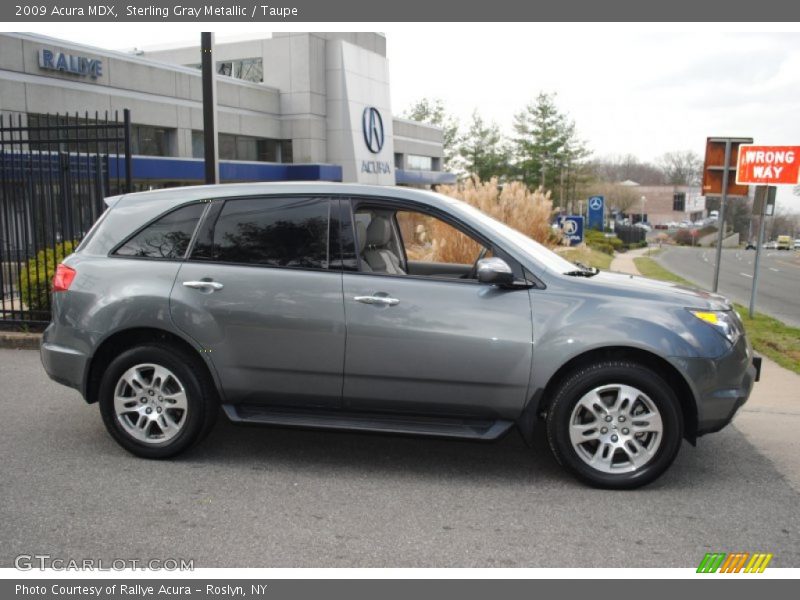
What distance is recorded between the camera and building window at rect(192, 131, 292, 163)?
128 feet

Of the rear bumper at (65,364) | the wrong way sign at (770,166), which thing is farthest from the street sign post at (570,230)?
the rear bumper at (65,364)

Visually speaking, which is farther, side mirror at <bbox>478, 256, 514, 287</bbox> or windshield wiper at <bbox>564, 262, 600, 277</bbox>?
windshield wiper at <bbox>564, 262, 600, 277</bbox>

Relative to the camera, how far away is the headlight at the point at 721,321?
466 centimetres

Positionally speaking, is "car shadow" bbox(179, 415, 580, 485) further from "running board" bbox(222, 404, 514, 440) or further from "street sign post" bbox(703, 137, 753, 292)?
"street sign post" bbox(703, 137, 753, 292)

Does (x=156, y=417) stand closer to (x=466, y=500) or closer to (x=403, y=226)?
(x=466, y=500)

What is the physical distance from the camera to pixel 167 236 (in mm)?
5152

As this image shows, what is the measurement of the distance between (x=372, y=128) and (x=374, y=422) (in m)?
40.5

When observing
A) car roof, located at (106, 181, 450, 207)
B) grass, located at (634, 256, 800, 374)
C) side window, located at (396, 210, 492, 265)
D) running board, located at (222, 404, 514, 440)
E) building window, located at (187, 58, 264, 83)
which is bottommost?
grass, located at (634, 256, 800, 374)

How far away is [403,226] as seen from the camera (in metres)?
6.55

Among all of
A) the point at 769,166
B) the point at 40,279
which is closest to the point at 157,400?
the point at 40,279

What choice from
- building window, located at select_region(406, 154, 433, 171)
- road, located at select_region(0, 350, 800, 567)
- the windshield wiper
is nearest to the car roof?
the windshield wiper

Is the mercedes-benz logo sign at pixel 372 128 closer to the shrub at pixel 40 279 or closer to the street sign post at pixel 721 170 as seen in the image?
the street sign post at pixel 721 170

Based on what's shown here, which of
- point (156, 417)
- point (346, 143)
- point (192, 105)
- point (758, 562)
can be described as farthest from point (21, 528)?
point (346, 143)

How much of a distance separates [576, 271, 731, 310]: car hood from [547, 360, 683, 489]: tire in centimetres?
44
